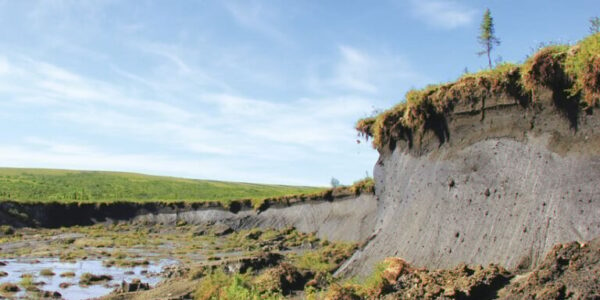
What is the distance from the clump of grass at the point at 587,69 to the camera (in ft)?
33.7

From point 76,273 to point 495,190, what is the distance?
1900 centimetres

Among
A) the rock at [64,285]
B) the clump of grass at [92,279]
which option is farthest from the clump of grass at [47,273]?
the rock at [64,285]

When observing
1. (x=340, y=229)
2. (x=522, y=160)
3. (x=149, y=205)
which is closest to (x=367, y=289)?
(x=522, y=160)

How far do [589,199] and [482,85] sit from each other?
15.0 feet

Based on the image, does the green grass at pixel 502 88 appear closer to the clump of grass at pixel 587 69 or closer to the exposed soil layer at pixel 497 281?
the clump of grass at pixel 587 69

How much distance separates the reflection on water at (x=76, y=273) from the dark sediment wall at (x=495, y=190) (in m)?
9.06

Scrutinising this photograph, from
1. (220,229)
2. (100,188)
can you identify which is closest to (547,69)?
(220,229)

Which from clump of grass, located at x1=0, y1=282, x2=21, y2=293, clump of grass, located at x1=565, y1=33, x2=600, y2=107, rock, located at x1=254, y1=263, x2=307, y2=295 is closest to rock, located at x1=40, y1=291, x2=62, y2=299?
clump of grass, located at x1=0, y1=282, x2=21, y2=293

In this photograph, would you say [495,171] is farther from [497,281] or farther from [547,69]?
[497,281]

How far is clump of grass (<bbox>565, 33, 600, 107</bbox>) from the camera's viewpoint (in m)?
10.3

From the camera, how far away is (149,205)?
55.3 metres

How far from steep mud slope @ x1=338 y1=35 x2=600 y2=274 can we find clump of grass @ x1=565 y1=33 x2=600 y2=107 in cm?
3

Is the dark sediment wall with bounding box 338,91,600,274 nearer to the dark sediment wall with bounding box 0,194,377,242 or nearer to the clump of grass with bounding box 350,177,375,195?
the dark sediment wall with bounding box 0,194,377,242

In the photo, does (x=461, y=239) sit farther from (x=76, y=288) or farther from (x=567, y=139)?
(x=76, y=288)
